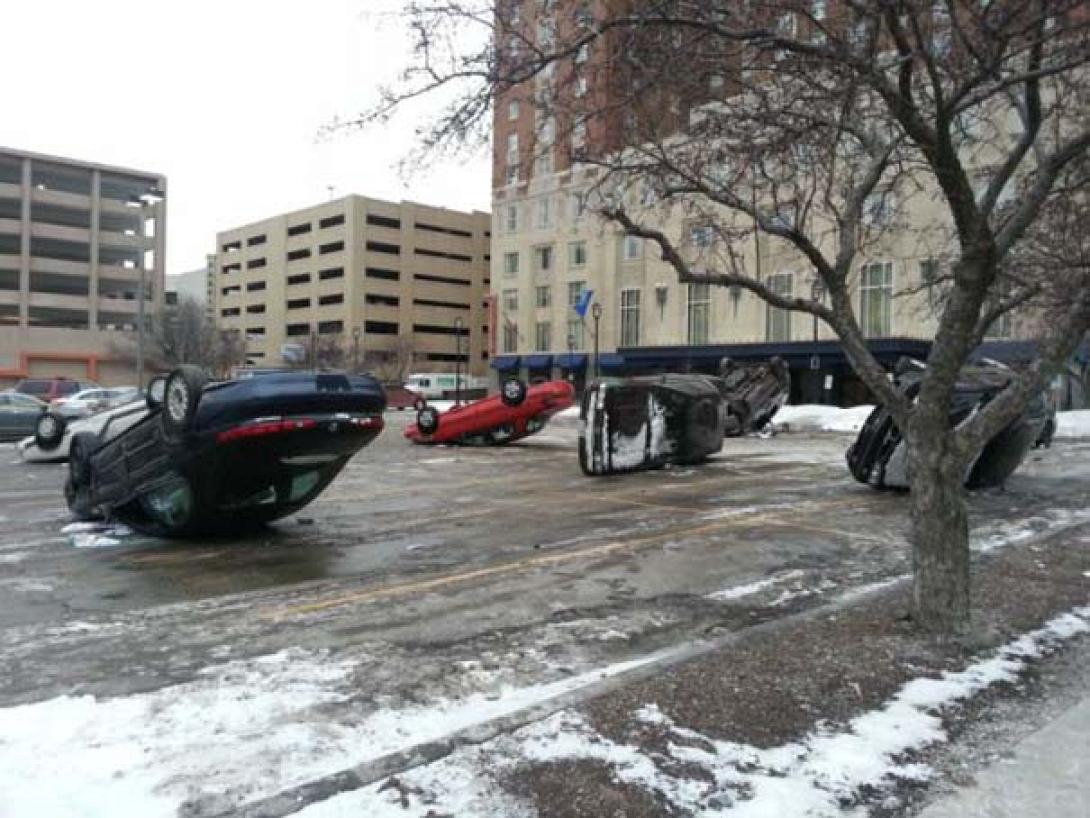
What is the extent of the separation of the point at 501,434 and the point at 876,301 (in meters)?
31.7

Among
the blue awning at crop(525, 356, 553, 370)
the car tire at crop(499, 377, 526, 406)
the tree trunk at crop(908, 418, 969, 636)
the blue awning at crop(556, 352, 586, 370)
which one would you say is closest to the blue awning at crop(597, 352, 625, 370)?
the blue awning at crop(556, 352, 586, 370)

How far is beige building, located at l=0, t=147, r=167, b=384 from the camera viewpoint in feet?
236

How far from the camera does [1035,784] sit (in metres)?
3.50

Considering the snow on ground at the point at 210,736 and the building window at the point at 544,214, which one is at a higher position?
the building window at the point at 544,214

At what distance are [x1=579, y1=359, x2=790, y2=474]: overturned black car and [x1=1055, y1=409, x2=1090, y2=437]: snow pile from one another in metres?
16.4

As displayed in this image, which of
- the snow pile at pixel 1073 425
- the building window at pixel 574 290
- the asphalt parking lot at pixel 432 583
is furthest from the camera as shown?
the building window at pixel 574 290

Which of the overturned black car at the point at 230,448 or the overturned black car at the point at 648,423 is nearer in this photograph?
the overturned black car at the point at 230,448

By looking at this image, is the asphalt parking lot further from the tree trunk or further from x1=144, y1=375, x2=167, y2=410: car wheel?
x1=144, y1=375, x2=167, y2=410: car wheel

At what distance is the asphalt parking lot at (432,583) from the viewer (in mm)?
4723

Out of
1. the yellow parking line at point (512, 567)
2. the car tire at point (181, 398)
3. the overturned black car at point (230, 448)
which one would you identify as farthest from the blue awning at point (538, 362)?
the car tire at point (181, 398)

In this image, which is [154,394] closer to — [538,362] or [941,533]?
[941,533]

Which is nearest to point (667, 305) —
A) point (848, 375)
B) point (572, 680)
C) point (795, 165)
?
point (848, 375)

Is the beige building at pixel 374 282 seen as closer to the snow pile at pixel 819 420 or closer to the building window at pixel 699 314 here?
the building window at pixel 699 314

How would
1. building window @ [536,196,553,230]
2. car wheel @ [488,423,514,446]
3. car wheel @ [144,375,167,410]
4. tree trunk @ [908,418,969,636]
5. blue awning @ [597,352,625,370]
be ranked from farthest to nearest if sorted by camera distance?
1. building window @ [536,196,553,230]
2. blue awning @ [597,352,625,370]
3. car wheel @ [488,423,514,446]
4. car wheel @ [144,375,167,410]
5. tree trunk @ [908,418,969,636]
